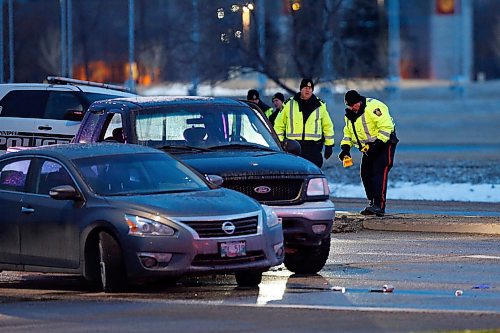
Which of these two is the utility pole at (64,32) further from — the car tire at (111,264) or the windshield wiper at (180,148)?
the car tire at (111,264)

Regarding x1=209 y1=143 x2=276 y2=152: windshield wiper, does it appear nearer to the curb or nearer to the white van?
the curb

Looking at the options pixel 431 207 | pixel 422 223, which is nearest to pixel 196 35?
pixel 431 207

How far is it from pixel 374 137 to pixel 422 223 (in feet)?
4.97

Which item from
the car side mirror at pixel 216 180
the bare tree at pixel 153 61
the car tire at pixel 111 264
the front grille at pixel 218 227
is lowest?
the car tire at pixel 111 264

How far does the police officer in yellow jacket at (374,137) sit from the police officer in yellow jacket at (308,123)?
695 mm

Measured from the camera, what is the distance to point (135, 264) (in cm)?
1212

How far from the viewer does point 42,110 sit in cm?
2348

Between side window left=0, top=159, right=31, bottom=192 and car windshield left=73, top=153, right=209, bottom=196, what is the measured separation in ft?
2.19

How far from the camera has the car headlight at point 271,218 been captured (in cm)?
1273

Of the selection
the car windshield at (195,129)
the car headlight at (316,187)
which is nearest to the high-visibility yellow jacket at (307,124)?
the car windshield at (195,129)

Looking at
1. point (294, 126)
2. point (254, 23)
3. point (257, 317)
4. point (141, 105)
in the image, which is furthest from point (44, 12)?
point (257, 317)

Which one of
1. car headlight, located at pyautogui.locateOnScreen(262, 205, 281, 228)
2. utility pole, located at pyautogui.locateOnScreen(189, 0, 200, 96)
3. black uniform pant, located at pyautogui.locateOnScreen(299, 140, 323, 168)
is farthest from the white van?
car headlight, located at pyautogui.locateOnScreen(262, 205, 281, 228)

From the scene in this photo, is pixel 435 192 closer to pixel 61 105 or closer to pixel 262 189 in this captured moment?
pixel 61 105

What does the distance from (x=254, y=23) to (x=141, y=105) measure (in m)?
16.5
